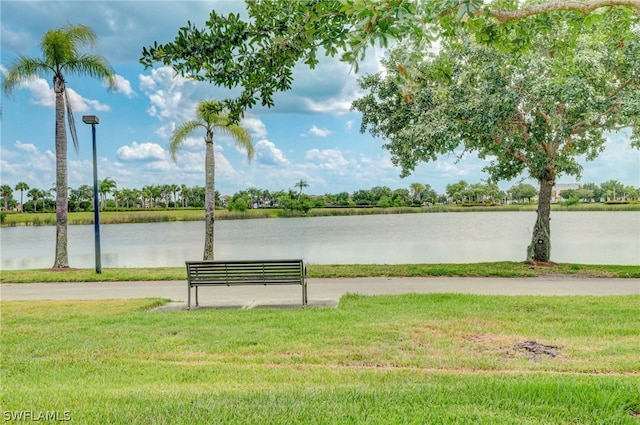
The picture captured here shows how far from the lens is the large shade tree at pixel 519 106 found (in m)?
13.1

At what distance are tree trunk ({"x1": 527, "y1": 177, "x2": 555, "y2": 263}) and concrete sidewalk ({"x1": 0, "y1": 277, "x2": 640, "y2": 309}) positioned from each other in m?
3.90

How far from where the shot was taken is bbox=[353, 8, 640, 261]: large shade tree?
13133mm

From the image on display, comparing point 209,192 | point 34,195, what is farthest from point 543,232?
point 34,195

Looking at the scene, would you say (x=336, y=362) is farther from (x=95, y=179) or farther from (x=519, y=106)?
(x=95, y=179)

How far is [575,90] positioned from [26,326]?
13.5 metres

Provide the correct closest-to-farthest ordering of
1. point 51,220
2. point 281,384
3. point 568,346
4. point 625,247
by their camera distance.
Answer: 1. point 281,384
2. point 568,346
3. point 625,247
4. point 51,220

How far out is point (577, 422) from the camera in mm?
3414

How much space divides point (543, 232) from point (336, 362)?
13.6m

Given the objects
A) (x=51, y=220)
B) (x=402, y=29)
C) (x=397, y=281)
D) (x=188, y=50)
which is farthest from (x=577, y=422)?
(x=51, y=220)

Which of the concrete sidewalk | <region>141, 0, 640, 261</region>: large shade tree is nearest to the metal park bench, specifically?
the concrete sidewalk

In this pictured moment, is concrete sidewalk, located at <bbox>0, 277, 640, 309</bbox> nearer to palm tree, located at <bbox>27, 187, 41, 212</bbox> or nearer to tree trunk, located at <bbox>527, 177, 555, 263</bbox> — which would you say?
tree trunk, located at <bbox>527, 177, 555, 263</bbox>

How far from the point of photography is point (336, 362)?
528 cm

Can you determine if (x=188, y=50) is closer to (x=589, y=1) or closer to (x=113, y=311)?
(x=589, y=1)

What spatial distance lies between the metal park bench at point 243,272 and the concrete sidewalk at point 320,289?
440 mm
